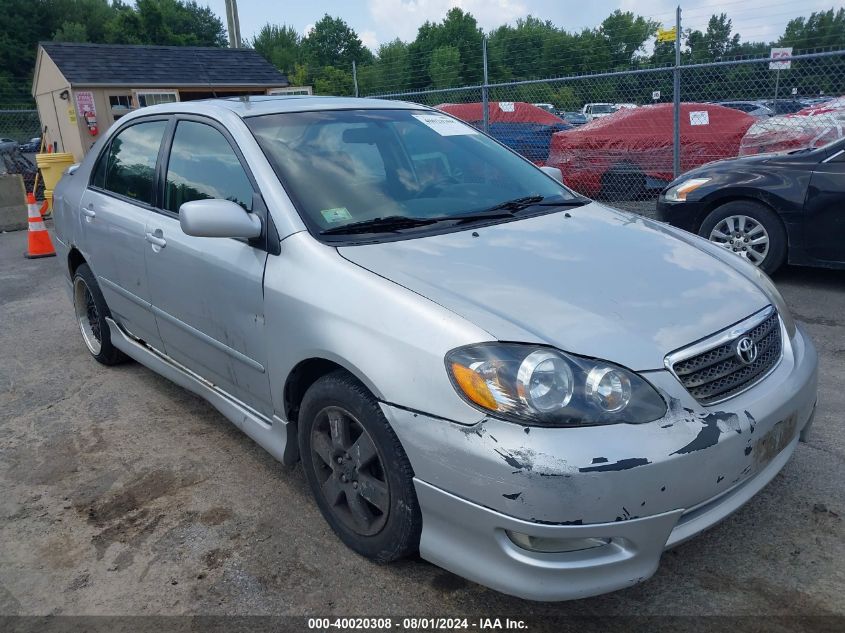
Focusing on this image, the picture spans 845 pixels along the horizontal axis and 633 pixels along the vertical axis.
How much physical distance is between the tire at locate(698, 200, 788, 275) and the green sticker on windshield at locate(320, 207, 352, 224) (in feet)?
13.0

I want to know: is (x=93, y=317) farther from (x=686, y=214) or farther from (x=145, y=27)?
(x=145, y=27)

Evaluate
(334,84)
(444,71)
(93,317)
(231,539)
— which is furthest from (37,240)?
(334,84)

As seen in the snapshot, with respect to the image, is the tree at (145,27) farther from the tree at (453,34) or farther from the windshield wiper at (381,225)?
the windshield wiper at (381,225)

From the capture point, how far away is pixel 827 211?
5.46m

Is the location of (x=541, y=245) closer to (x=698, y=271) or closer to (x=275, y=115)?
(x=698, y=271)

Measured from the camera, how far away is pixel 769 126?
30.3 feet

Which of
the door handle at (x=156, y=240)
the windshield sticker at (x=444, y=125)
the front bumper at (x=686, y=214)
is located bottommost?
the front bumper at (x=686, y=214)

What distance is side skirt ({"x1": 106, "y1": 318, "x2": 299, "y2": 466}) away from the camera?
2.86m

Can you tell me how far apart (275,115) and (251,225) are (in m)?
0.74

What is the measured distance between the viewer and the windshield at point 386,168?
2.89m

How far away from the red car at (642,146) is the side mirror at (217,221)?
8.23 meters

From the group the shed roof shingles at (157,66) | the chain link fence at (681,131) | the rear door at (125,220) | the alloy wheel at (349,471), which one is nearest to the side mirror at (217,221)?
A: the alloy wheel at (349,471)

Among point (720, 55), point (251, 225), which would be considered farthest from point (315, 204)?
point (720, 55)

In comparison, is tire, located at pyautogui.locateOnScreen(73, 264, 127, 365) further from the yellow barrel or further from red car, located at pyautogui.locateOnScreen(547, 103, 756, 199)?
the yellow barrel
